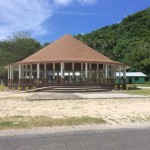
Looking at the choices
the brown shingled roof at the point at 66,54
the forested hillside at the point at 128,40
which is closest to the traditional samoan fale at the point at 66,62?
the brown shingled roof at the point at 66,54

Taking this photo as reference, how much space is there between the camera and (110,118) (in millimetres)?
12820

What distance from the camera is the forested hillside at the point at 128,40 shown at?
83.9 m

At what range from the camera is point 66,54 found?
37031 mm

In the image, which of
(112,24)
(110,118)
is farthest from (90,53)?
(112,24)

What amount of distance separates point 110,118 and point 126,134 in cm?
338

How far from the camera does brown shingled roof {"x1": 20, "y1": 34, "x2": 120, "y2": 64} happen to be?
117 feet

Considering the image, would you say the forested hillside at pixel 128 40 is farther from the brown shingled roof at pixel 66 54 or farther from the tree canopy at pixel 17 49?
the brown shingled roof at pixel 66 54

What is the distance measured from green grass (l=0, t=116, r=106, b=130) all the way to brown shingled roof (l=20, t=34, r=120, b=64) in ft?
74.2

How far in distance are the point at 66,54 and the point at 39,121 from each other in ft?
84.0

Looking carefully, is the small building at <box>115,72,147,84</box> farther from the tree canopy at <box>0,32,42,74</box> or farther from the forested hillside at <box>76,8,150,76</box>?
the tree canopy at <box>0,32,42,74</box>

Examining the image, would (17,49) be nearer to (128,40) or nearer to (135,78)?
(135,78)

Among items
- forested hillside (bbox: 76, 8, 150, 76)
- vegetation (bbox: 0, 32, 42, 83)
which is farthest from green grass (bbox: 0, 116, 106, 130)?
forested hillside (bbox: 76, 8, 150, 76)

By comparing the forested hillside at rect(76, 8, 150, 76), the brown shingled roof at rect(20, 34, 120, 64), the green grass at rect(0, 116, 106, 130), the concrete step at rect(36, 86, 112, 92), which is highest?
the forested hillside at rect(76, 8, 150, 76)

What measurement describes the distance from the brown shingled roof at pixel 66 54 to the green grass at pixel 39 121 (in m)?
22.6
